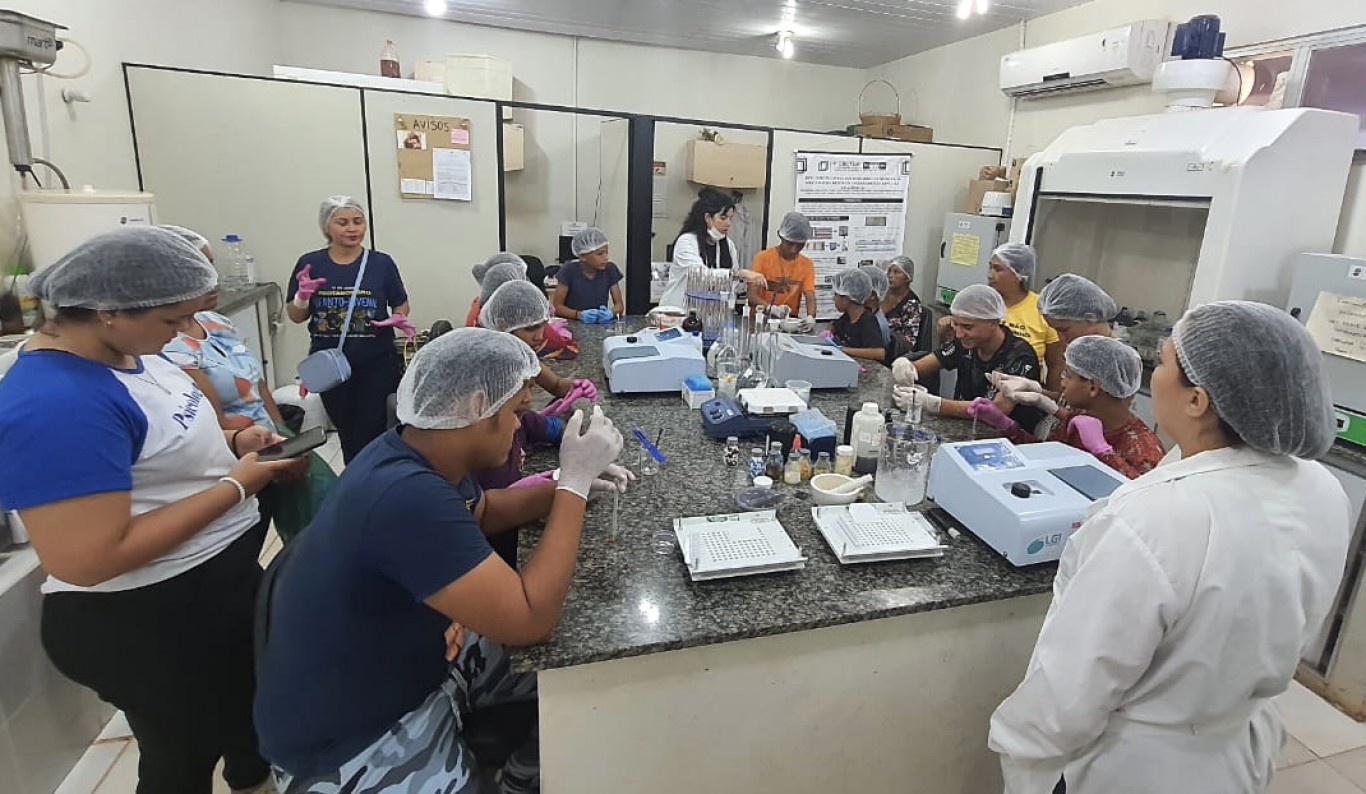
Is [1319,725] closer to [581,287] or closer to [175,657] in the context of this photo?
[175,657]

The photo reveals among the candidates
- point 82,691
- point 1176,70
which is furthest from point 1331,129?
point 82,691

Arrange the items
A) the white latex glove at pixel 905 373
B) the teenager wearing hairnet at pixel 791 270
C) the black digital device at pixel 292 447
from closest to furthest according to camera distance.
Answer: the black digital device at pixel 292 447, the white latex glove at pixel 905 373, the teenager wearing hairnet at pixel 791 270

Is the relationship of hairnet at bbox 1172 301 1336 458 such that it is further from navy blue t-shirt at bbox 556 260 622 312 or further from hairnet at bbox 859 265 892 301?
navy blue t-shirt at bbox 556 260 622 312

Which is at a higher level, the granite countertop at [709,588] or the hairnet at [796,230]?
the hairnet at [796,230]

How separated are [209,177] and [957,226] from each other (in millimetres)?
4257

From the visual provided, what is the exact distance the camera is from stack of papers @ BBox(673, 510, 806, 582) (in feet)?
4.14

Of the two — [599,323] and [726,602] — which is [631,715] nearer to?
[726,602]

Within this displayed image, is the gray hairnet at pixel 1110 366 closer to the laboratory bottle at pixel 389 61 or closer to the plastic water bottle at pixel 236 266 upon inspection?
the plastic water bottle at pixel 236 266

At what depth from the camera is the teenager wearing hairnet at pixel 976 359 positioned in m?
2.16

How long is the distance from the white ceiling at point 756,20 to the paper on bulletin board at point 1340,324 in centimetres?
262

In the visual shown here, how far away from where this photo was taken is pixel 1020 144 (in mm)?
4453

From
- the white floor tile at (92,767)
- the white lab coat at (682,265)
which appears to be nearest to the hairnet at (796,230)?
the white lab coat at (682,265)

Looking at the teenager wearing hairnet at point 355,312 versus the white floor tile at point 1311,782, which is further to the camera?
the teenager wearing hairnet at point 355,312

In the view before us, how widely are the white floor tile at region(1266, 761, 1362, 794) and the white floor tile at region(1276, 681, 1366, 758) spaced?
8cm
